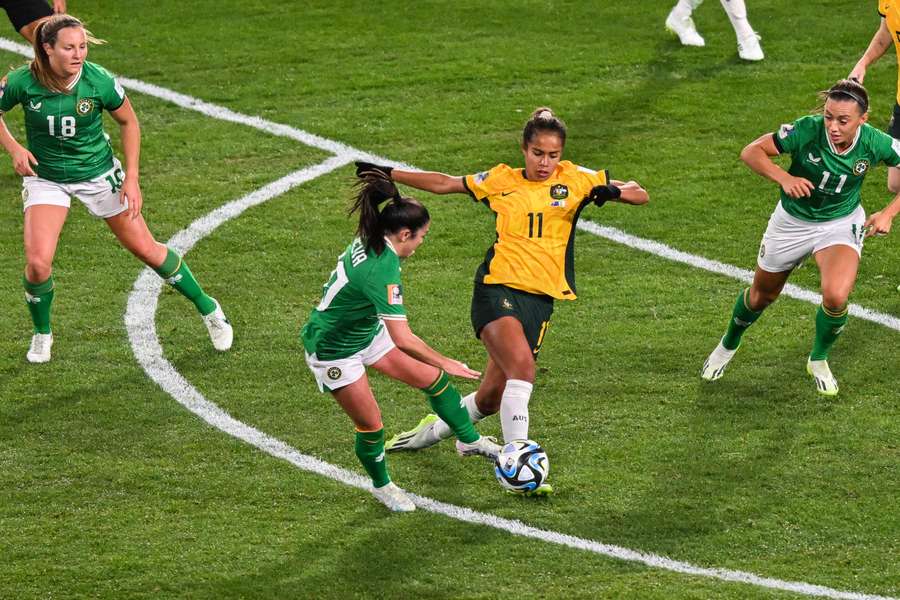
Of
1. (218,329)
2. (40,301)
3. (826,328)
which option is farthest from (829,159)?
(40,301)

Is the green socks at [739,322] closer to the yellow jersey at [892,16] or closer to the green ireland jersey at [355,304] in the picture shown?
the yellow jersey at [892,16]

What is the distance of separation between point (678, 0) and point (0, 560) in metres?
10.4

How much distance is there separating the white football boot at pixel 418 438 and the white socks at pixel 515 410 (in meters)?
0.70

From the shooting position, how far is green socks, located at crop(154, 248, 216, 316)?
33.4 feet

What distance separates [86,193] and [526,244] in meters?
3.17

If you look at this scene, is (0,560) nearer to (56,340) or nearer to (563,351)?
(56,340)

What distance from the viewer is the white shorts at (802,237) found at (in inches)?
367

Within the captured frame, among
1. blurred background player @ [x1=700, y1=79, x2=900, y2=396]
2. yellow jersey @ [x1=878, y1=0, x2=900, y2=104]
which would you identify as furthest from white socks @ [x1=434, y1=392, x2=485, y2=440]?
yellow jersey @ [x1=878, y1=0, x2=900, y2=104]

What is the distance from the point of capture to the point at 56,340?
34.3 feet

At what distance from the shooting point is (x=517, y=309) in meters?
8.52

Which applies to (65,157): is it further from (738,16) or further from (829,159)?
(738,16)

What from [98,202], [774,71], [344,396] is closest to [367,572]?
[344,396]

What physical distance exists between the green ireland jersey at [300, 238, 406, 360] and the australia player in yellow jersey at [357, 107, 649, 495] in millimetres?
666

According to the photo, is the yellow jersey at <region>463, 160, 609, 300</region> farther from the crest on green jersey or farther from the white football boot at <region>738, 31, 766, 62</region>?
the white football boot at <region>738, 31, 766, 62</region>
